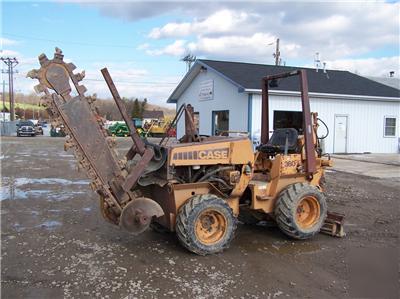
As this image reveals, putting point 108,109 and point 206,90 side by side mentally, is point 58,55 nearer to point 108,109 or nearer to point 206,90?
point 206,90

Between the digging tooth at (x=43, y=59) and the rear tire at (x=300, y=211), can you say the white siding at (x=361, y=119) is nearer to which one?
the rear tire at (x=300, y=211)

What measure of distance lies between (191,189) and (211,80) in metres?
18.5

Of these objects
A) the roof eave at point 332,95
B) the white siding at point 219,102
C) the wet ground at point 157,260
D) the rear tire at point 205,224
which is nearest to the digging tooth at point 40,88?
the wet ground at point 157,260

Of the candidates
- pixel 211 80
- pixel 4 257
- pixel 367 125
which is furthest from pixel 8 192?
pixel 367 125

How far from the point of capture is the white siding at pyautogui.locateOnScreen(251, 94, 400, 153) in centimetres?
2194

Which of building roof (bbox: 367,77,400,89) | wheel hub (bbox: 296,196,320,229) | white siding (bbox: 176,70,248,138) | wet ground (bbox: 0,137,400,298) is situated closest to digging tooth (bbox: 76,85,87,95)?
wet ground (bbox: 0,137,400,298)

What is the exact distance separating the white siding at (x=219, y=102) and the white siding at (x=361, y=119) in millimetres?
2267

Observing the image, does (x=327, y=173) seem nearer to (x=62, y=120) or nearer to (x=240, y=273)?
(x=240, y=273)

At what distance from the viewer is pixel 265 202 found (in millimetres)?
6707

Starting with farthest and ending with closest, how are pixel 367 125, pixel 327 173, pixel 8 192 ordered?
1. pixel 367 125
2. pixel 327 173
3. pixel 8 192

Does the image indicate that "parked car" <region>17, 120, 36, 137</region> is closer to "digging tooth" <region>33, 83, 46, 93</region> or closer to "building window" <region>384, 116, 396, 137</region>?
"building window" <region>384, 116, 396, 137</region>

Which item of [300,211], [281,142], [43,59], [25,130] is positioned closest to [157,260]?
[300,211]

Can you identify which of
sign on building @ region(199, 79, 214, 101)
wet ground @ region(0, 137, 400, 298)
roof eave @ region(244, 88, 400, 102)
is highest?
sign on building @ region(199, 79, 214, 101)

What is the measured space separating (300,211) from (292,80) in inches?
645
